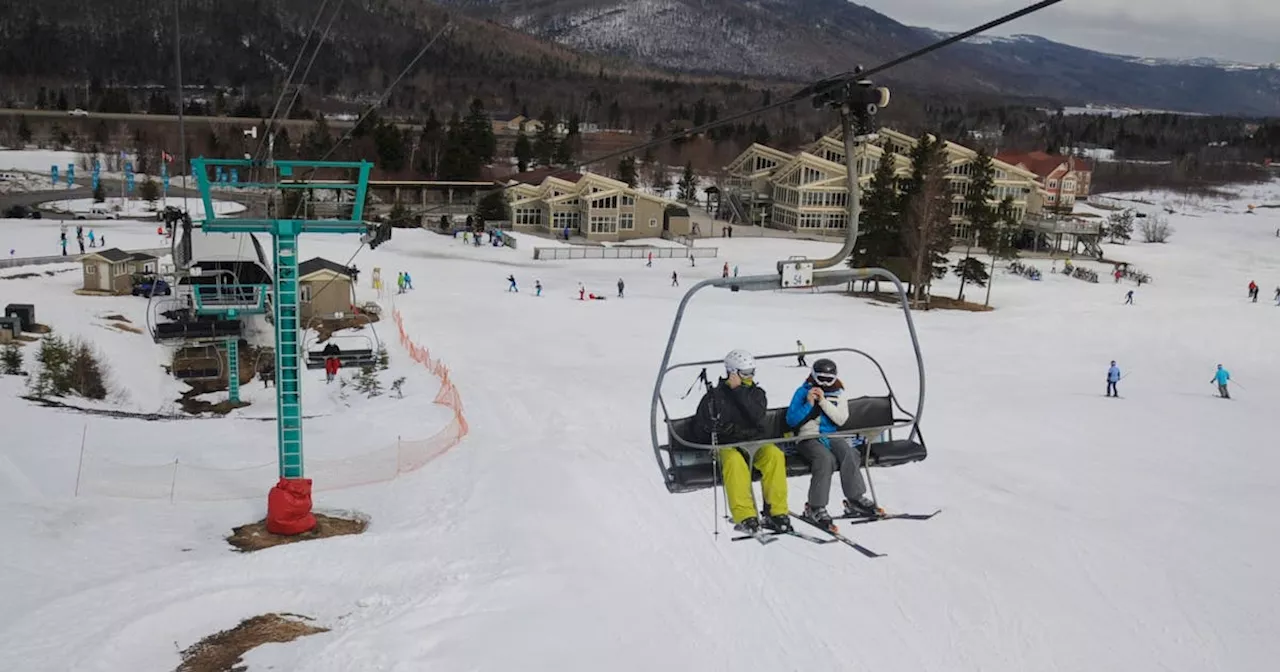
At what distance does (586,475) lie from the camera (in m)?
17.2

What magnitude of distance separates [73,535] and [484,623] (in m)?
6.27

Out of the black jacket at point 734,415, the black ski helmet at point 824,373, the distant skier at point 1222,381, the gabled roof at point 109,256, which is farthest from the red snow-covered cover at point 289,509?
the distant skier at point 1222,381

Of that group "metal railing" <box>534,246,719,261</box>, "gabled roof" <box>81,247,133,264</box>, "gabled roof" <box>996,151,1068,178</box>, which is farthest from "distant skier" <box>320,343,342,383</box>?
"gabled roof" <box>996,151,1068,178</box>

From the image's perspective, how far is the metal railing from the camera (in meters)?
54.8

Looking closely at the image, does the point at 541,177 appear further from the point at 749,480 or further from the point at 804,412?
the point at 749,480

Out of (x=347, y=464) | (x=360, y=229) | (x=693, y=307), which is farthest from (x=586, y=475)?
(x=693, y=307)

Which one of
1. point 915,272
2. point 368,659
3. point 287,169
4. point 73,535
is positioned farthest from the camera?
point 915,272

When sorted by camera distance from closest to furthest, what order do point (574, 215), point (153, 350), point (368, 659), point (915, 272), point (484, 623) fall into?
point (368, 659) < point (484, 623) < point (153, 350) < point (915, 272) < point (574, 215)

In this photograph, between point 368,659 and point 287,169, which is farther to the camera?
point 287,169

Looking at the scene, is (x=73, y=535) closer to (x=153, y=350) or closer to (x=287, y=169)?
(x=287, y=169)

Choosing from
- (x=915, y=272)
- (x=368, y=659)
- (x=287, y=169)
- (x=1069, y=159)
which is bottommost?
(x=368, y=659)

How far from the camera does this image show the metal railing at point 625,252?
54.8m

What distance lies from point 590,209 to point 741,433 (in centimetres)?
5525

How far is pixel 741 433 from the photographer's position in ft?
26.9
